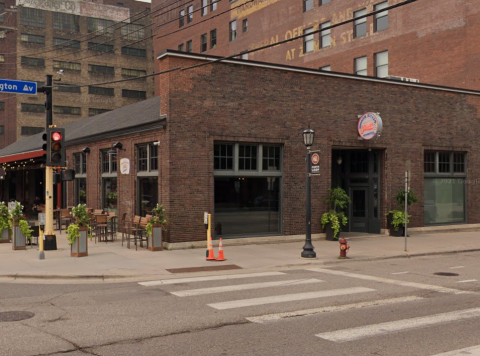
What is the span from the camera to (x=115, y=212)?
866 inches

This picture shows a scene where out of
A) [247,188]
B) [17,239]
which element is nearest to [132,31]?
[247,188]

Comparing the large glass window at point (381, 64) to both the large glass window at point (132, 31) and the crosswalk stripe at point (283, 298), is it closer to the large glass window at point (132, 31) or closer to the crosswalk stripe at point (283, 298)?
the crosswalk stripe at point (283, 298)

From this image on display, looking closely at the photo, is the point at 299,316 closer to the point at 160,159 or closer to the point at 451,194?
the point at 160,159

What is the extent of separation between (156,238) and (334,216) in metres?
7.11

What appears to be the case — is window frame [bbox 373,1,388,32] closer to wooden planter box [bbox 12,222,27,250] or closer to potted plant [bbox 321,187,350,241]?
potted plant [bbox 321,187,350,241]

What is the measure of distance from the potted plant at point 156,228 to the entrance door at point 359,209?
391 inches

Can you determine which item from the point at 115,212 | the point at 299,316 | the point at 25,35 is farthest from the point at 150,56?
the point at 299,316

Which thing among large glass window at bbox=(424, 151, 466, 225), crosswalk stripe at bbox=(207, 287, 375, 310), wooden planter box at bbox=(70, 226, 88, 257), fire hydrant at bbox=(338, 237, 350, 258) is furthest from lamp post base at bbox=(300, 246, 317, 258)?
large glass window at bbox=(424, 151, 466, 225)

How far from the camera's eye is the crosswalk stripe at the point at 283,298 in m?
9.27

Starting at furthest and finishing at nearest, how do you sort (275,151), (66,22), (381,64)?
1. (66,22)
2. (381,64)
3. (275,151)

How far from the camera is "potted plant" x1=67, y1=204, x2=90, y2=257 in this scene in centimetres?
1523

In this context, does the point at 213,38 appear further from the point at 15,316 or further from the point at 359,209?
the point at 15,316

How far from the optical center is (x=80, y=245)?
15.3m

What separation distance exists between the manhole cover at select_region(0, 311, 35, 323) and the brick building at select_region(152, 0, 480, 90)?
53.9 ft
